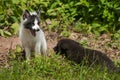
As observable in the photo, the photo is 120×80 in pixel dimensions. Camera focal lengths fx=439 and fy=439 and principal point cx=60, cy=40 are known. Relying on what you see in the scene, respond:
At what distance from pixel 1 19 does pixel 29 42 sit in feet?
6.65

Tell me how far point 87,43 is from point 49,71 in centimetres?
220

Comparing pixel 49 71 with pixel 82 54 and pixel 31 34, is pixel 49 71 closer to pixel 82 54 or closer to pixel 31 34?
pixel 31 34

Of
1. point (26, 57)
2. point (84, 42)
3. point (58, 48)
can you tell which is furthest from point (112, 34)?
point (26, 57)

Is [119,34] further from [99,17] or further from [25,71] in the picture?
[25,71]

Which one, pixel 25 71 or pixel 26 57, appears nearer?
pixel 25 71

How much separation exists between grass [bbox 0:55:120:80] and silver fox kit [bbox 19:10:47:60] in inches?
14.7

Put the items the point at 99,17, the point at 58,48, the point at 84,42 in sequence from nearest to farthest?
the point at 58,48
the point at 84,42
the point at 99,17

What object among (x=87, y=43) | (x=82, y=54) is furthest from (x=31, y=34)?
(x=87, y=43)

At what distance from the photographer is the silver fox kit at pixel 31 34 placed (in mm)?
8227

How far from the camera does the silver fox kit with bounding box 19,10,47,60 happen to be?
8227 millimetres

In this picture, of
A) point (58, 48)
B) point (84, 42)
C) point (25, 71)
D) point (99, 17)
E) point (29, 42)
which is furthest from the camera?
point (99, 17)

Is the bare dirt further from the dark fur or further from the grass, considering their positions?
the grass

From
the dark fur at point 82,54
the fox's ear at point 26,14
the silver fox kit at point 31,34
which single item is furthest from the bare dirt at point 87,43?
the fox's ear at point 26,14

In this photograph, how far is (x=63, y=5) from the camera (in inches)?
434
